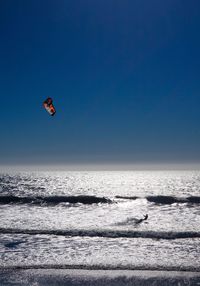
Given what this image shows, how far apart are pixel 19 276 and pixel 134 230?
14.9 m

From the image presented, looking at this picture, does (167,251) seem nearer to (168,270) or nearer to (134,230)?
(168,270)

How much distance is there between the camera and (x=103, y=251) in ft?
57.0

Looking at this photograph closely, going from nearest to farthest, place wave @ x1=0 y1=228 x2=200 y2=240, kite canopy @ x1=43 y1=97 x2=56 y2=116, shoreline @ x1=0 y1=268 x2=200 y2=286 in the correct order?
shoreline @ x1=0 y1=268 x2=200 y2=286 < kite canopy @ x1=43 y1=97 x2=56 y2=116 < wave @ x1=0 y1=228 x2=200 y2=240

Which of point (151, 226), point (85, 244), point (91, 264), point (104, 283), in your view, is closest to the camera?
point (104, 283)

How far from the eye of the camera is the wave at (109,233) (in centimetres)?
2317

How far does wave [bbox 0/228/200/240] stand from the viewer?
23172mm

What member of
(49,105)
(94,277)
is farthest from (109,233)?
→ (94,277)

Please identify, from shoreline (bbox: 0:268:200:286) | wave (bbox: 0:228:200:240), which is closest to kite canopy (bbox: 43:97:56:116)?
shoreline (bbox: 0:268:200:286)

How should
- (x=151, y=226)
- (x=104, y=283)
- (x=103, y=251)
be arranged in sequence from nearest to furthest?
(x=104, y=283), (x=103, y=251), (x=151, y=226)

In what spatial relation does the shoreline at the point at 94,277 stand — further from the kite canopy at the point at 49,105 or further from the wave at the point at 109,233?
the wave at the point at 109,233

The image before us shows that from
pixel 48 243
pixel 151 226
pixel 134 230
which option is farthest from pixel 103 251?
pixel 151 226

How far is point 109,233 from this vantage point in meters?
24.7

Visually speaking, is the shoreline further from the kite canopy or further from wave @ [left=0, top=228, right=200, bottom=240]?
wave @ [left=0, top=228, right=200, bottom=240]

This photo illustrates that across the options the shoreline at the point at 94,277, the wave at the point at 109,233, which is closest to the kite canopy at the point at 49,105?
the shoreline at the point at 94,277
